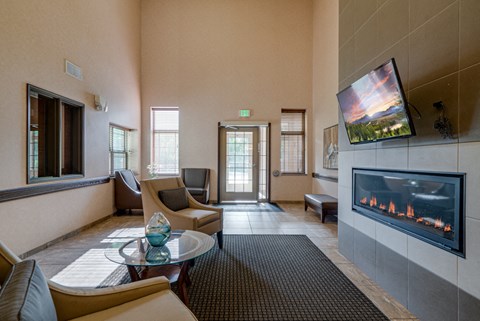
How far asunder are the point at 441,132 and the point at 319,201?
3072 mm

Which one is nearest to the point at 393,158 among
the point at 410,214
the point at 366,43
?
the point at 410,214

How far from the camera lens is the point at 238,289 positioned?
2.11 meters

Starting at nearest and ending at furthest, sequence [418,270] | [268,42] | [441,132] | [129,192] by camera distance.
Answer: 1. [441,132]
2. [418,270]
3. [129,192]
4. [268,42]

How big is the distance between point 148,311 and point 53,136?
3367 mm

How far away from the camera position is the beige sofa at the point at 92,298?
88 cm

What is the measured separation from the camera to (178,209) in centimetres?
314

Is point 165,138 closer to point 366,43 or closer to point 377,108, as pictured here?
point 366,43

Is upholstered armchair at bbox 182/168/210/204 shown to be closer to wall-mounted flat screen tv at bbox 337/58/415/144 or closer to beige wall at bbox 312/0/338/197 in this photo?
beige wall at bbox 312/0/338/197

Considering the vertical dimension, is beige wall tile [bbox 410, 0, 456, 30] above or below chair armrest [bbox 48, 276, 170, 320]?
above

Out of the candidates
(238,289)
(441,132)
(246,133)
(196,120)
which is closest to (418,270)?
(441,132)

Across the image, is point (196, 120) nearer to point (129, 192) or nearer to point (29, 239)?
point (129, 192)

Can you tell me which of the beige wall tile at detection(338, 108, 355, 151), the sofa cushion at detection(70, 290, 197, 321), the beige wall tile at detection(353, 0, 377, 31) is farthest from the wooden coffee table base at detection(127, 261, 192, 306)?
the beige wall tile at detection(353, 0, 377, 31)

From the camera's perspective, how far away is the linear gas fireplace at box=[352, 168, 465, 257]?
147 centimetres

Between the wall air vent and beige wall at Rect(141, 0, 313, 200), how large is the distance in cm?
247
